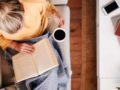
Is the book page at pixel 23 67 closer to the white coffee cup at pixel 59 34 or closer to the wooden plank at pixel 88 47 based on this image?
the white coffee cup at pixel 59 34

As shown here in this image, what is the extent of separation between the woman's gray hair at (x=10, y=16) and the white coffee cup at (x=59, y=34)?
19cm

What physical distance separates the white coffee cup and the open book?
1.4 inches

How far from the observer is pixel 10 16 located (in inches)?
35.4

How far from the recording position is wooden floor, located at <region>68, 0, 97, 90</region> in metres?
1.58

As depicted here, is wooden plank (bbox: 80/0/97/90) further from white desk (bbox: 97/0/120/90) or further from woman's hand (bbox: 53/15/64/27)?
woman's hand (bbox: 53/15/64/27)

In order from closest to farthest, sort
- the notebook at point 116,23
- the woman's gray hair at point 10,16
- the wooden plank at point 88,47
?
the woman's gray hair at point 10,16 < the notebook at point 116,23 < the wooden plank at point 88,47

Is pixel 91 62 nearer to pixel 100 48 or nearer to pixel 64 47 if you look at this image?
pixel 100 48

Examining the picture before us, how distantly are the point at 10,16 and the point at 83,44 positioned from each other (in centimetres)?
76

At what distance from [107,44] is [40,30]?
0.36m

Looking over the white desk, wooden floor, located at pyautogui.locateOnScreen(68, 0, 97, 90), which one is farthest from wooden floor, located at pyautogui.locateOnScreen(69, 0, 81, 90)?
the white desk

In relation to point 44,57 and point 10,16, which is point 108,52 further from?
point 10,16

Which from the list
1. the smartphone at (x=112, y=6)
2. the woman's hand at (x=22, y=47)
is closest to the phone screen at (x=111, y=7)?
the smartphone at (x=112, y=6)

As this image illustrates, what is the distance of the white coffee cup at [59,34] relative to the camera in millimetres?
1099

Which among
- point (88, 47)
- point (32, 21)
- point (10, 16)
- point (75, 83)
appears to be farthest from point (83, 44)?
point (10, 16)
